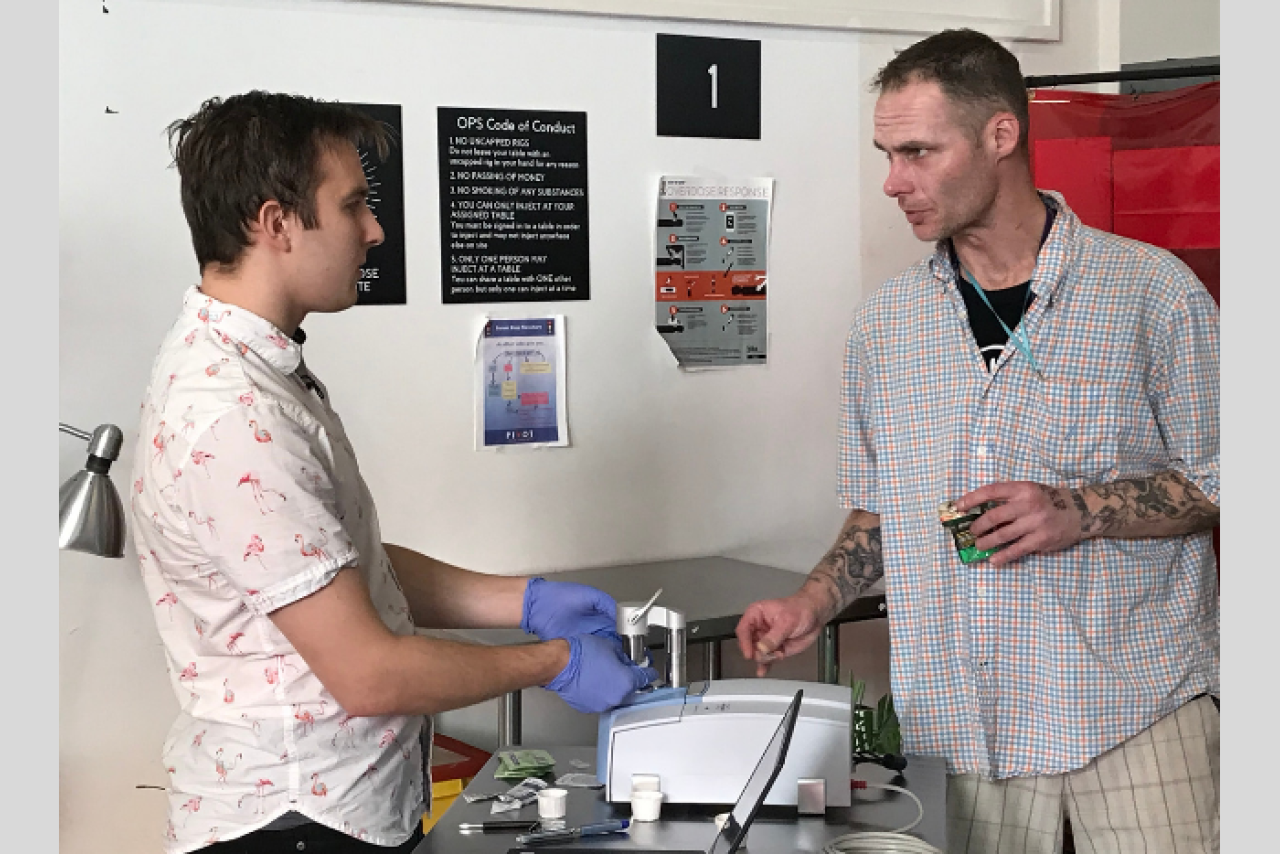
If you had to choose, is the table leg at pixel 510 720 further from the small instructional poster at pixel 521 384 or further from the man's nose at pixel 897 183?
the man's nose at pixel 897 183

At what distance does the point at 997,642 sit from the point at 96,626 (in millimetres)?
1620

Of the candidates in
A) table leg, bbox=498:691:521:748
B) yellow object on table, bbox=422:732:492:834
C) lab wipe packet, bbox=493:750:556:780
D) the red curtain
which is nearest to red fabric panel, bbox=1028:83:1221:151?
the red curtain

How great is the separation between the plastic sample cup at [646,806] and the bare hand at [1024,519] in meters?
0.54

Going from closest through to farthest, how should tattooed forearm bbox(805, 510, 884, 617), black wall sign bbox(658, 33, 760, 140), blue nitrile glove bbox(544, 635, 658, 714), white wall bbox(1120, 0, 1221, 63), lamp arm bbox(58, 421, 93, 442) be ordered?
blue nitrile glove bbox(544, 635, 658, 714), tattooed forearm bbox(805, 510, 884, 617), lamp arm bbox(58, 421, 93, 442), black wall sign bbox(658, 33, 760, 140), white wall bbox(1120, 0, 1221, 63)

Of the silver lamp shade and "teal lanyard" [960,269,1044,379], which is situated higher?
"teal lanyard" [960,269,1044,379]

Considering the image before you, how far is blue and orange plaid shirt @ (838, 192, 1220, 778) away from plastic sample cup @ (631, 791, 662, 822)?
527 millimetres

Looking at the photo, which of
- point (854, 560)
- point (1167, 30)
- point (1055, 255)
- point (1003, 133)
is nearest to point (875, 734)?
point (854, 560)

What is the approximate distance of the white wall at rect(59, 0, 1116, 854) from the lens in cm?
249

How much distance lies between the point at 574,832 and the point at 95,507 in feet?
3.61

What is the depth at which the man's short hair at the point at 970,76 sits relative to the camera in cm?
192

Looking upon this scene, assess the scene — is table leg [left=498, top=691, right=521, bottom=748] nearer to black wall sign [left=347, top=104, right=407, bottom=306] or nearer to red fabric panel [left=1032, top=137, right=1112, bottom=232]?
black wall sign [left=347, top=104, right=407, bottom=306]

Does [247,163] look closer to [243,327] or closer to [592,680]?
[243,327]

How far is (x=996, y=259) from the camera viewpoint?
1.92m

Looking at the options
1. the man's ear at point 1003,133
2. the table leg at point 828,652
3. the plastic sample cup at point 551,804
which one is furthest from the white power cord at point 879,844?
the table leg at point 828,652
